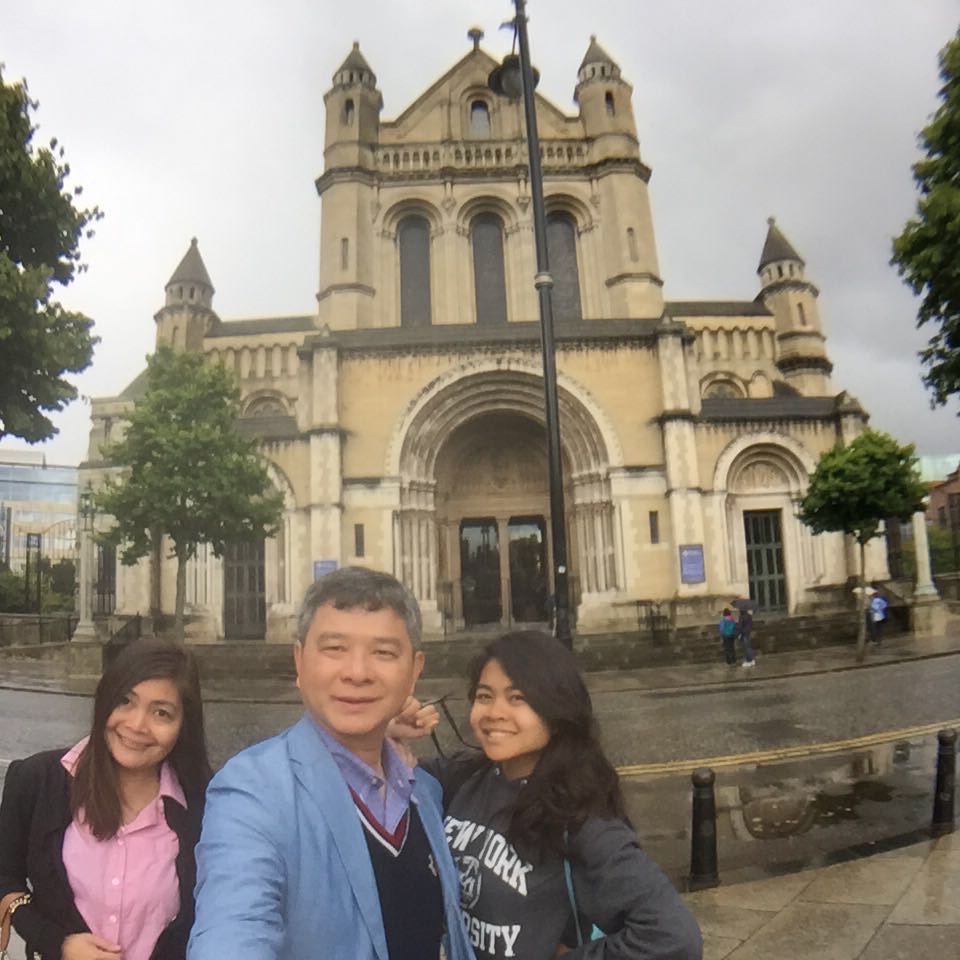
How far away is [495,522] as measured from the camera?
79.7 ft

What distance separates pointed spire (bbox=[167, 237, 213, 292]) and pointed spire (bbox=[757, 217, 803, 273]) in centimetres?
2371

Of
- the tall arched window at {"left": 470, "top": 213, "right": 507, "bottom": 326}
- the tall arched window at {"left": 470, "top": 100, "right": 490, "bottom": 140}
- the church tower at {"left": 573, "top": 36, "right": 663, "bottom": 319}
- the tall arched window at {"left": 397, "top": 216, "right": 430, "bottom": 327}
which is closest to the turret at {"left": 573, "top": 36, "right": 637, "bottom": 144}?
the church tower at {"left": 573, "top": 36, "right": 663, "bottom": 319}

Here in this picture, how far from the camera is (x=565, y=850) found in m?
1.73

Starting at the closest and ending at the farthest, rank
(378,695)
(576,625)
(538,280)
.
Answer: (378,695) < (538,280) < (576,625)

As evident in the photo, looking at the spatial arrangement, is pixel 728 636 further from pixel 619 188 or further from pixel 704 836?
pixel 619 188

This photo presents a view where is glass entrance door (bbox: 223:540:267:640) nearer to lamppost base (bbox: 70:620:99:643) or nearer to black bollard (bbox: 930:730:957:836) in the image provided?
lamppost base (bbox: 70:620:99:643)

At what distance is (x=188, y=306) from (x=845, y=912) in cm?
2953

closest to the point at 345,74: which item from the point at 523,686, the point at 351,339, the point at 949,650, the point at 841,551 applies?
the point at 351,339

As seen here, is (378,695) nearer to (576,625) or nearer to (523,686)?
(523,686)

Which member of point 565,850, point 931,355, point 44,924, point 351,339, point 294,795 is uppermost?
point 351,339

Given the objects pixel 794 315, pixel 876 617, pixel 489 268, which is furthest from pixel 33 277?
pixel 794 315

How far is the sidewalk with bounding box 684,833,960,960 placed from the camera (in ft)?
12.3

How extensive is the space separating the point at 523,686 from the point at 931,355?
1095 centimetres

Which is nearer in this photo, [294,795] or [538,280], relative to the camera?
[294,795]
